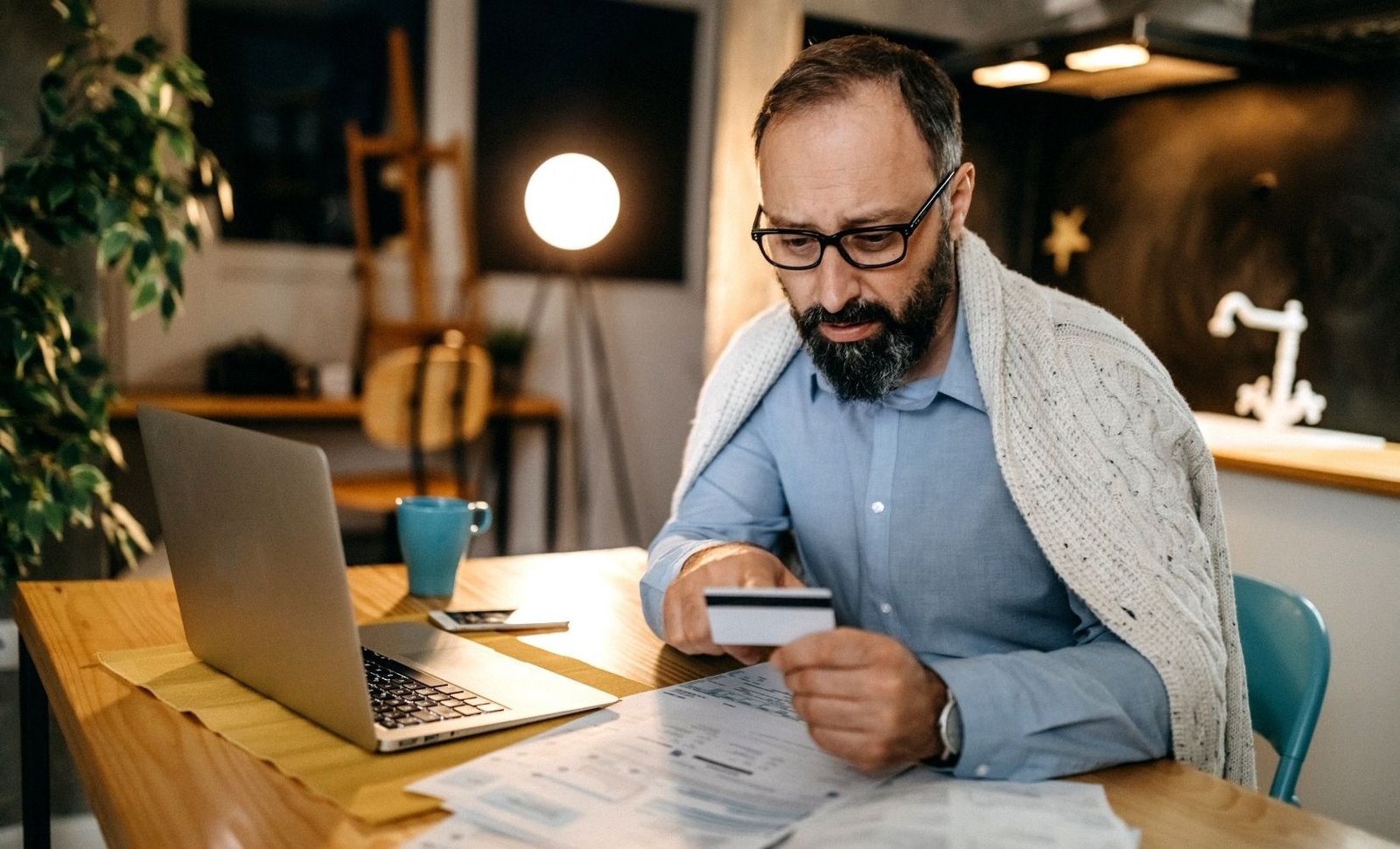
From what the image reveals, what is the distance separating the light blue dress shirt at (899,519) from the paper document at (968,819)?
177mm

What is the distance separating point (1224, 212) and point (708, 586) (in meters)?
2.73

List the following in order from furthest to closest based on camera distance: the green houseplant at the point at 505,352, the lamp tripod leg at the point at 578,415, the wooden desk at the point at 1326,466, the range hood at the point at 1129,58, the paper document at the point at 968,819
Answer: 1. the lamp tripod leg at the point at 578,415
2. the green houseplant at the point at 505,352
3. the range hood at the point at 1129,58
4. the wooden desk at the point at 1326,466
5. the paper document at the point at 968,819

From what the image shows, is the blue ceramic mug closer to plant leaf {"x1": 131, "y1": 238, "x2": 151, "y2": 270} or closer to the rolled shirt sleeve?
the rolled shirt sleeve

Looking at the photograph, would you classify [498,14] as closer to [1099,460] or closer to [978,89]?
[978,89]

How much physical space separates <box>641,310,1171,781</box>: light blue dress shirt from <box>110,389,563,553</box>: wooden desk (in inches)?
85.1

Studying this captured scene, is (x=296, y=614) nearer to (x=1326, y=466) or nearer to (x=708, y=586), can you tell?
(x=708, y=586)

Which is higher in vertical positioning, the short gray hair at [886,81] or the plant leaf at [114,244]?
the short gray hair at [886,81]

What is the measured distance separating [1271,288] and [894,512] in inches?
91.7

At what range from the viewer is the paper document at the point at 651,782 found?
0.72 meters

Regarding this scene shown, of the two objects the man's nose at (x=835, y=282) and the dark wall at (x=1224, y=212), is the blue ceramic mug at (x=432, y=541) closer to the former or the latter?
the man's nose at (x=835, y=282)

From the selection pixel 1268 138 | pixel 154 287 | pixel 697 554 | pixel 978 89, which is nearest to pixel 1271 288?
pixel 1268 138

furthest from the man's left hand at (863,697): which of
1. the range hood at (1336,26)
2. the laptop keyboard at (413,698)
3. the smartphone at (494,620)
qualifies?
the range hood at (1336,26)

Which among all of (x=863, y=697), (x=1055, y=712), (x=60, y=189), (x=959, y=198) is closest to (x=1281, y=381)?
(x=959, y=198)

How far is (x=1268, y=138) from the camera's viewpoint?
312 cm
